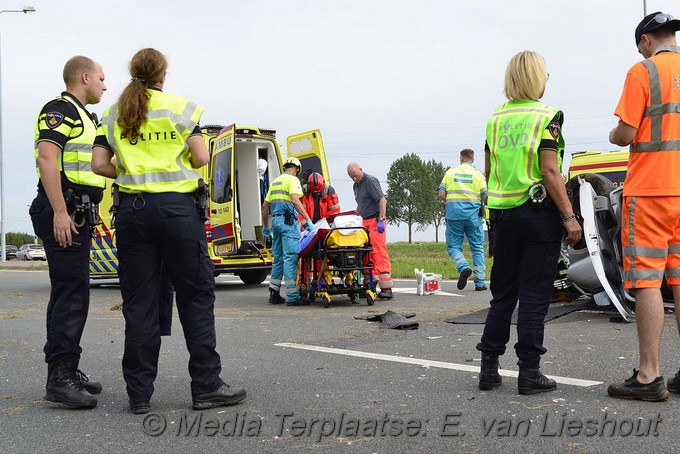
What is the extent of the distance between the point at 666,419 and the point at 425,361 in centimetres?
198

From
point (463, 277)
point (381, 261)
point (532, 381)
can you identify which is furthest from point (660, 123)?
point (463, 277)

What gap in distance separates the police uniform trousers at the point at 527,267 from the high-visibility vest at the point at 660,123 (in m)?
0.55

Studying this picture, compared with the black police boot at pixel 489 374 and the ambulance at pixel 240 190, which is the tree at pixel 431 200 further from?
the black police boot at pixel 489 374

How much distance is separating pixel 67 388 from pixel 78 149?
4.73 feet

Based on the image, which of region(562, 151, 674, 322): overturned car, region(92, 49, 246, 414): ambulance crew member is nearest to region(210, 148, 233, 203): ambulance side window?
region(562, 151, 674, 322): overturned car

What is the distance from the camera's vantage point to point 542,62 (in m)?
4.57

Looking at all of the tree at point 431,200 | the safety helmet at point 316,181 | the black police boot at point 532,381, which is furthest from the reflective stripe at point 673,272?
the tree at point 431,200

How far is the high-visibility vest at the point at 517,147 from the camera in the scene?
14.6 feet

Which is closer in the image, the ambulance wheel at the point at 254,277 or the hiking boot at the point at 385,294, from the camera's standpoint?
the hiking boot at the point at 385,294

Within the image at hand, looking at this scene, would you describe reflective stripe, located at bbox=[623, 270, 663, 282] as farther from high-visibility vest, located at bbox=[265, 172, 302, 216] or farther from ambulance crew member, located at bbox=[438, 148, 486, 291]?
ambulance crew member, located at bbox=[438, 148, 486, 291]

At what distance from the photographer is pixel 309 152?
1279 centimetres

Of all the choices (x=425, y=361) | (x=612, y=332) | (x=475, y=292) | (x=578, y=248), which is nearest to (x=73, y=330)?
(x=425, y=361)

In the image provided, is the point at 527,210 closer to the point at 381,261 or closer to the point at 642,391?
the point at 642,391

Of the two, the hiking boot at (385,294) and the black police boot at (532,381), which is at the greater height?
the black police boot at (532,381)
